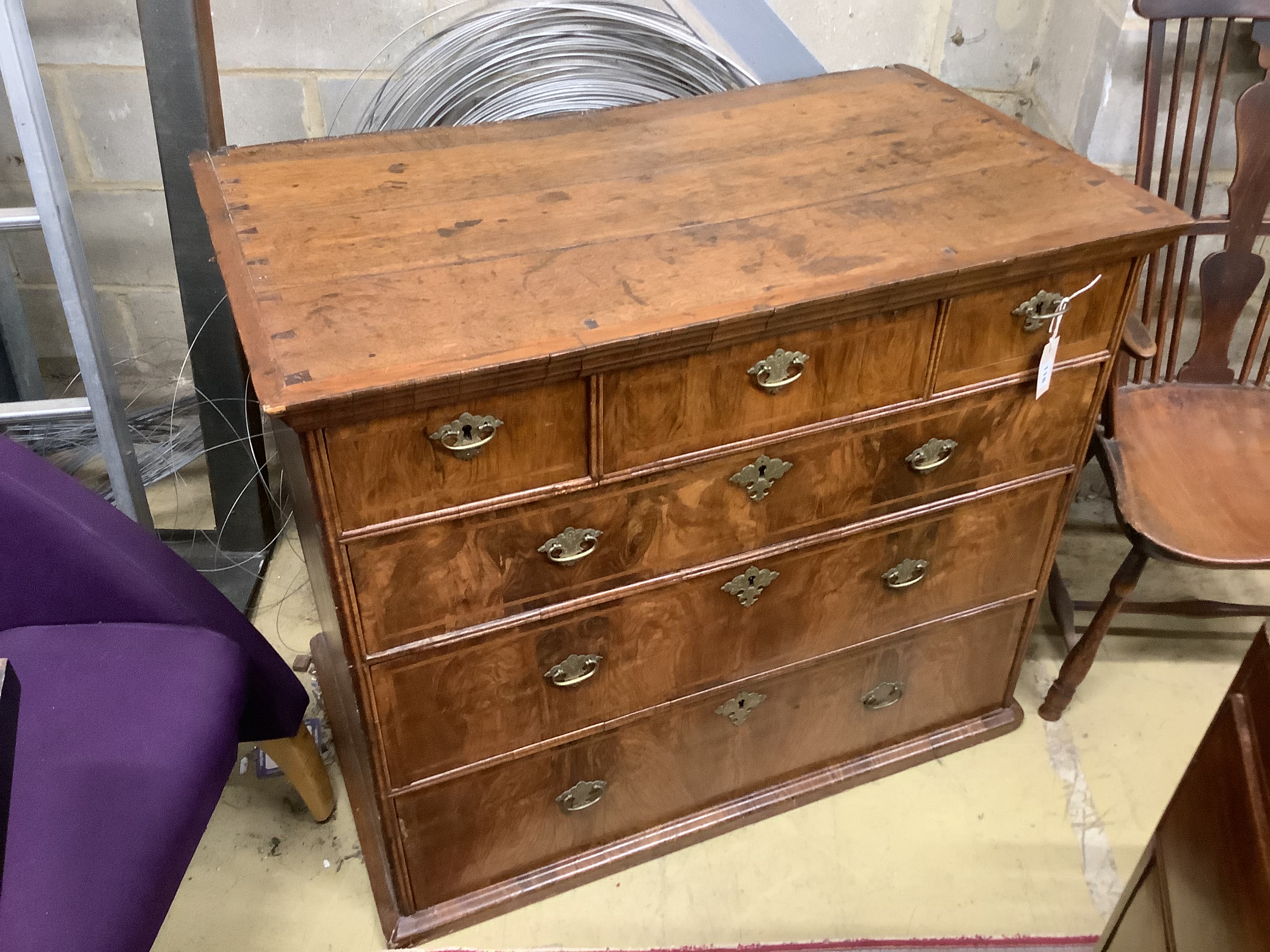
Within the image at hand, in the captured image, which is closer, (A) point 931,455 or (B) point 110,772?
(B) point 110,772

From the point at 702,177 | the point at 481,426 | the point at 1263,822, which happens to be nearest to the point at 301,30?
the point at 702,177

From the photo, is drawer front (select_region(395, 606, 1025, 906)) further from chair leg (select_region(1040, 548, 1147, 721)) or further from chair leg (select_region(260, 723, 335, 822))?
chair leg (select_region(260, 723, 335, 822))

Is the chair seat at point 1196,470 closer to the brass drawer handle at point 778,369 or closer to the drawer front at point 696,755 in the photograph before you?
the drawer front at point 696,755

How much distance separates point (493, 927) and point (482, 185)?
1.07 meters

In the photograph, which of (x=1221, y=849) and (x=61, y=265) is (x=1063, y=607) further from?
(x=61, y=265)

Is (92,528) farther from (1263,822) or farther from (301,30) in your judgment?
(1263,822)

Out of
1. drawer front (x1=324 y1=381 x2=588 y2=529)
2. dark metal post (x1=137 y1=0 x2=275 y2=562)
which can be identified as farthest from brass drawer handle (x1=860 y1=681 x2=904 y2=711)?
dark metal post (x1=137 y1=0 x2=275 y2=562)

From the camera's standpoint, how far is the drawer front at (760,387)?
114 cm

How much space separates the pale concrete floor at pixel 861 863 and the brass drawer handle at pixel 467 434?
86 cm

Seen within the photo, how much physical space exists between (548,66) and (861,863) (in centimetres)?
140

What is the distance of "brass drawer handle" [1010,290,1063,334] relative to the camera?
127 cm

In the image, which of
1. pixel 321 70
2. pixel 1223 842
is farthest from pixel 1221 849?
pixel 321 70

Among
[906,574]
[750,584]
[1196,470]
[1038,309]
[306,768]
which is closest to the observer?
[1038,309]

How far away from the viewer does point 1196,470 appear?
1725mm
